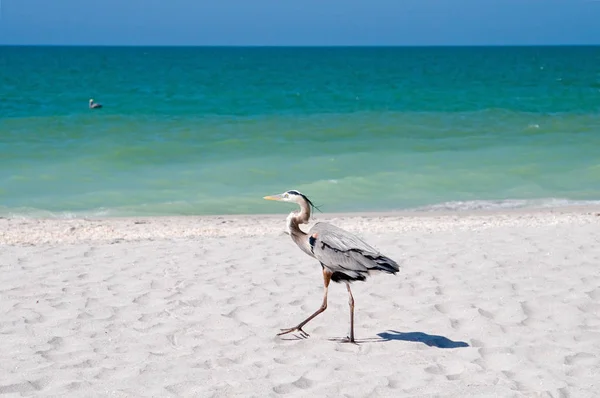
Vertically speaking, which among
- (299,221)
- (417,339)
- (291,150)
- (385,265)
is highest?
(291,150)

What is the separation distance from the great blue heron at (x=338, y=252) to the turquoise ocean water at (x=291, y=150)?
7.41 metres

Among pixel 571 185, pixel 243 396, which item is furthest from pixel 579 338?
pixel 571 185

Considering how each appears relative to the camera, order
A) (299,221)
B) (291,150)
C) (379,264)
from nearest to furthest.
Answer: (379,264) → (299,221) → (291,150)

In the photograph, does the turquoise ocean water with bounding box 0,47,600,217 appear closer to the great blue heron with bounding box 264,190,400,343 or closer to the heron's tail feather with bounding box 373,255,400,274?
the great blue heron with bounding box 264,190,400,343

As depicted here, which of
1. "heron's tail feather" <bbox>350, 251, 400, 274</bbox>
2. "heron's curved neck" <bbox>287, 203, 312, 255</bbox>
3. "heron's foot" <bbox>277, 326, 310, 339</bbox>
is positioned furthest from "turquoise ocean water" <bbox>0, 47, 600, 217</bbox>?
"heron's tail feather" <bbox>350, 251, 400, 274</bbox>

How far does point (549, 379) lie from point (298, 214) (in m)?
1.90

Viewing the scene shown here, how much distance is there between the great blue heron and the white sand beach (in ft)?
1.58

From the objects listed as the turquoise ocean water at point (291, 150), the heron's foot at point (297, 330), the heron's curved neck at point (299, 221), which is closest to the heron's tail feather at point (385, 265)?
the heron's curved neck at point (299, 221)

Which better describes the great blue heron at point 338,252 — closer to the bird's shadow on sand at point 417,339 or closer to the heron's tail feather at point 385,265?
the heron's tail feather at point 385,265

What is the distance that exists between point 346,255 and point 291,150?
1492 cm

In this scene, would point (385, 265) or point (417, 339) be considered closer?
point (385, 265)

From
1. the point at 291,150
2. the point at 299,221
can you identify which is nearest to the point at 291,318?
the point at 299,221

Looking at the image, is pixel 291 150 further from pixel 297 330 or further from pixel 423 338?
pixel 423 338

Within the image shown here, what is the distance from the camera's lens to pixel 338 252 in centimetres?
539
